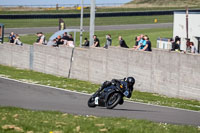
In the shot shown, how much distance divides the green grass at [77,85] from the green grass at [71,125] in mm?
6497

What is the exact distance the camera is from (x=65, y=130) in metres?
10.1

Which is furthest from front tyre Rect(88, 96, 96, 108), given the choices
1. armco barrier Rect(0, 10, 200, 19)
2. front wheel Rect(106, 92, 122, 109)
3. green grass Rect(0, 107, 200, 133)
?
armco barrier Rect(0, 10, 200, 19)

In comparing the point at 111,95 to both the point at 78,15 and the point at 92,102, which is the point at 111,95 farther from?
the point at 78,15

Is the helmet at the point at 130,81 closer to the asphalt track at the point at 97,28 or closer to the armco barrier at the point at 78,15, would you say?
the asphalt track at the point at 97,28

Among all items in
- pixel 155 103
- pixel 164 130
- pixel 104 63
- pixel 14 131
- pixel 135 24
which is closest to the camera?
pixel 14 131

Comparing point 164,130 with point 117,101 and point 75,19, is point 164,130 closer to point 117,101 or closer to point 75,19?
point 117,101

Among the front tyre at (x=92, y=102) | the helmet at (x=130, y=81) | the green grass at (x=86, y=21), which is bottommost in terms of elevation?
the front tyre at (x=92, y=102)

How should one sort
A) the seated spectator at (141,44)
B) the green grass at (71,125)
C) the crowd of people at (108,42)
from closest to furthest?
the green grass at (71,125) → the crowd of people at (108,42) → the seated spectator at (141,44)

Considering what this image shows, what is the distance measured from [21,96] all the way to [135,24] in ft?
134

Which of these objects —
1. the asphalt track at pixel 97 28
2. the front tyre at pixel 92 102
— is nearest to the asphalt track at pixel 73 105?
the front tyre at pixel 92 102

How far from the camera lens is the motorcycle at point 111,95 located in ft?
49.1

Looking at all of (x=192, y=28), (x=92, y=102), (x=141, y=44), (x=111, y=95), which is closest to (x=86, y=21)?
(x=192, y=28)

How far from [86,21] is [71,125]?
1960 inches

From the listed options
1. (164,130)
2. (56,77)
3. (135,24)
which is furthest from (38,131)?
(135,24)
